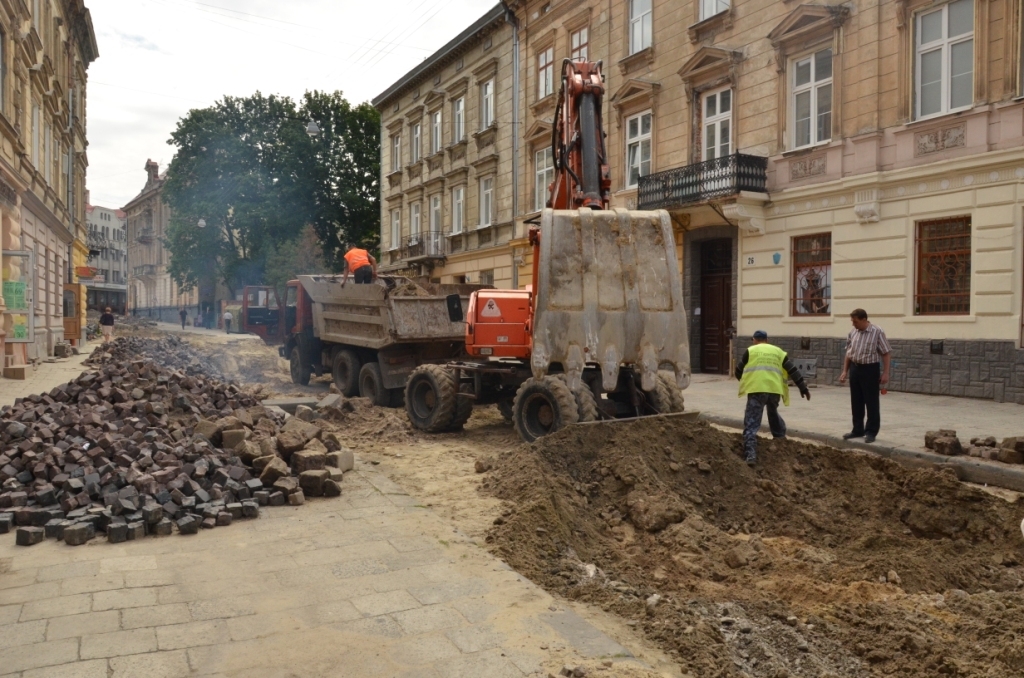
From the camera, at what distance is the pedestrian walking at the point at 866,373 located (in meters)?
9.41

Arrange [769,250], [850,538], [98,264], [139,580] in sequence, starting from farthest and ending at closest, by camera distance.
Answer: [98,264], [769,250], [850,538], [139,580]

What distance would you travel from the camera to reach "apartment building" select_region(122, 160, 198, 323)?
7788cm

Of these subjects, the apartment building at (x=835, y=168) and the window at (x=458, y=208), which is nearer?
the apartment building at (x=835, y=168)

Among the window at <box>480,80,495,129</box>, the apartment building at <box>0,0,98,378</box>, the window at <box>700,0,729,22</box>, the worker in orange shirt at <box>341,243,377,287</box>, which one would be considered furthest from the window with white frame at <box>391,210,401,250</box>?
the worker in orange shirt at <box>341,243,377,287</box>

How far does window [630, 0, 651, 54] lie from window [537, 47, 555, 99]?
3.83m

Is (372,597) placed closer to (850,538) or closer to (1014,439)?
(850,538)

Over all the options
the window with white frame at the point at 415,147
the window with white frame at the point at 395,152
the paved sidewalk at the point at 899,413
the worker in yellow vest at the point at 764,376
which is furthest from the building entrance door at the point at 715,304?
the window with white frame at the point at 395,152

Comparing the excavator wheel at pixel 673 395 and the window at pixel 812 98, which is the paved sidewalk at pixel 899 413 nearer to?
the excavator wheel at pixel 673 395

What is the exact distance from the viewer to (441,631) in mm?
3889

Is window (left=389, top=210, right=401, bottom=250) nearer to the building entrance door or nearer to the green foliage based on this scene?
the green foliage

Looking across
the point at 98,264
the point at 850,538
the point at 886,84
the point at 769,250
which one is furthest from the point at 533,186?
the point at 98,264

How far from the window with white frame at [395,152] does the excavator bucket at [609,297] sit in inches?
1168

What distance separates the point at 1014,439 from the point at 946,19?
911 cm

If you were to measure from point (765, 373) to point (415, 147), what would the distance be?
28.8 meters
